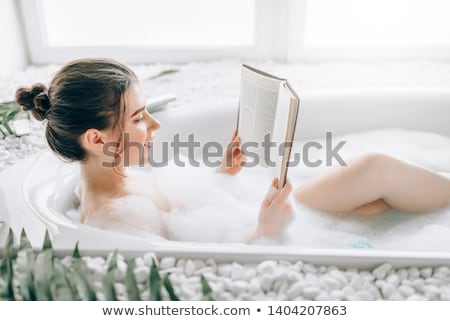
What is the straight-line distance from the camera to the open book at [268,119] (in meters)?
0.98

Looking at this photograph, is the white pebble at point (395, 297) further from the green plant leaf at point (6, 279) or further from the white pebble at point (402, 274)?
the green plant leaf at point (6, 279)

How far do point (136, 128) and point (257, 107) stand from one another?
0.95ft

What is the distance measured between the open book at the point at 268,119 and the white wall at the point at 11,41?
162 centimetres

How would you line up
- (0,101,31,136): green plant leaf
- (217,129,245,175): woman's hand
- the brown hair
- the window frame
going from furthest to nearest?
the window frame, (0,101,31,136): green plant leaf, (217,129,245,175): woman's hand, the brown hair

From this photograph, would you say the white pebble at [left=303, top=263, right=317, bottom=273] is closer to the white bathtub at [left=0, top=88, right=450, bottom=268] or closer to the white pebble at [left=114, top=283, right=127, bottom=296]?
the white bathtub at [left=0, top=88, right=450, bottom=268]

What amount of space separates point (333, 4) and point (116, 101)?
5.95ft

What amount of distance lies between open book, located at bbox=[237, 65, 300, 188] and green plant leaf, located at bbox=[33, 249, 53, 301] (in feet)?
1.63

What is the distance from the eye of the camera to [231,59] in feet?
8.49

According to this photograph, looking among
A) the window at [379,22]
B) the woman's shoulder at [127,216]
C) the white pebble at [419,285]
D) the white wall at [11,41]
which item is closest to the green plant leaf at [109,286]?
the woman's shoulder at [127,216]

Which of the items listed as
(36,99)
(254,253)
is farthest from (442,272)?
(36,99)

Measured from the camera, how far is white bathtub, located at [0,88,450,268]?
94 centimetres

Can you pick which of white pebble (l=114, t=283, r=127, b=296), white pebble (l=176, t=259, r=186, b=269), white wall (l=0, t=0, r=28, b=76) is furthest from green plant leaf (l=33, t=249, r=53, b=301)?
white wall (l=0, t=0, r=28, b=76)

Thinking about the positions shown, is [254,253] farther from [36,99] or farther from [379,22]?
[379,22]
